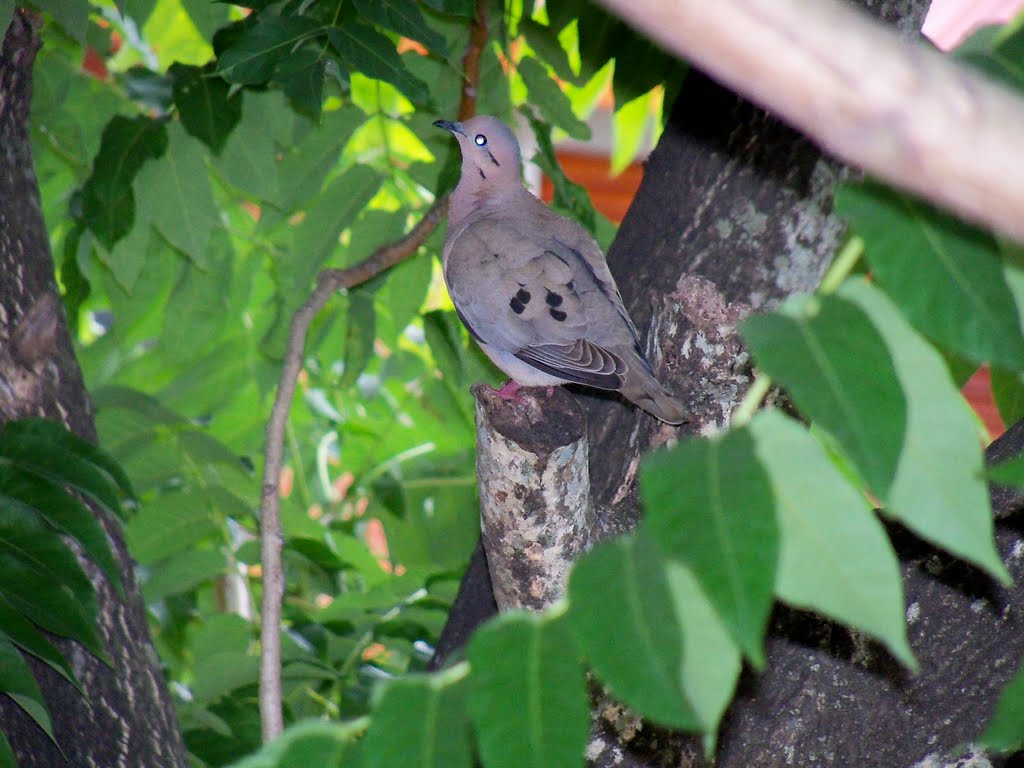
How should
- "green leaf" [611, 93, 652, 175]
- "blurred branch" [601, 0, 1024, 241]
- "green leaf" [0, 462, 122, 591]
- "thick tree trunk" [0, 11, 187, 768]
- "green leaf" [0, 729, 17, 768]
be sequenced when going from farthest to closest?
"green leaf" [611, 93, 652, 175] → "thick tree trunk" [0, 11, 187, 768] → "green leaf" [0, 462, 122, 591] → "green leaf" [0, 729, 17, 768] → "blurred branch" [601, 0, 1024, 241]

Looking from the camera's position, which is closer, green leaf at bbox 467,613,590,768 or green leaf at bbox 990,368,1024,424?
green leaf at bbox 467,613,590,768

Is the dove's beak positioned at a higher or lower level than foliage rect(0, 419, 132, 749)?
higher

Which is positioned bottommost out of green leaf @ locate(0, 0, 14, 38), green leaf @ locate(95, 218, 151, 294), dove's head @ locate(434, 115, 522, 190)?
green leaf @ locate(95, 218, 151, 294)

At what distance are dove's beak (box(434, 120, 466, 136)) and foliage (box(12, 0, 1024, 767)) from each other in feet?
0.13

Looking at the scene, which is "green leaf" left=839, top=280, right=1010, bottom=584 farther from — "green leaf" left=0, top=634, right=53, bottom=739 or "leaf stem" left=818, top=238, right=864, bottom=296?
"green leaf" left=0, top=634, right=53, bottom=739

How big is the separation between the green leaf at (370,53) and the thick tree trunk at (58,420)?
726mm

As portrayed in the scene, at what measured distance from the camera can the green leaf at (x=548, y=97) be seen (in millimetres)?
2967

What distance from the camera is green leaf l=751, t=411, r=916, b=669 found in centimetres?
94

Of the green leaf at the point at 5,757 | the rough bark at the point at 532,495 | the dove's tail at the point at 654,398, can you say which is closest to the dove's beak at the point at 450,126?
the dove's tail at the point at 654,398

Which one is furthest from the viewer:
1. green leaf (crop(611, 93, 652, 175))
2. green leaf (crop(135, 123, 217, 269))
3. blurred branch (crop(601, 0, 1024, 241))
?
green leaf (crop(611, 93, 652, 175))

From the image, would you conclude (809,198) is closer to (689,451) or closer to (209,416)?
(689,451)

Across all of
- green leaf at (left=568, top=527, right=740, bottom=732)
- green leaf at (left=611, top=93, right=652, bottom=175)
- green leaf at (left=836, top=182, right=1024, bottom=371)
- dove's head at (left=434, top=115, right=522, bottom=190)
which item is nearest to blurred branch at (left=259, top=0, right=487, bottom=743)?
dove's head at (left=434, top=115, right=522, bottom=190)

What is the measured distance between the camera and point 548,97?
118 inches

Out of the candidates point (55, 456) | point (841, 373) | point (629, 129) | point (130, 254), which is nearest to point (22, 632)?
point (55, 456)
